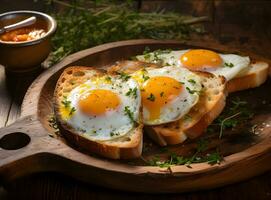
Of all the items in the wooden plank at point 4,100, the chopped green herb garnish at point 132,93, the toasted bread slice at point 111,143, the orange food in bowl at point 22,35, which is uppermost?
the chopped green herb garnish at point 132,93

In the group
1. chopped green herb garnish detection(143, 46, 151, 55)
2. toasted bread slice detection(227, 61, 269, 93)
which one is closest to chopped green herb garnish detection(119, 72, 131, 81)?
chopped green herb garnish detection(143, 46, 151, 55)

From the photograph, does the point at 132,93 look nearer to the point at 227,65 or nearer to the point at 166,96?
the point at 166,96

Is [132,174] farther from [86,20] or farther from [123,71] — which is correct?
[86,20]

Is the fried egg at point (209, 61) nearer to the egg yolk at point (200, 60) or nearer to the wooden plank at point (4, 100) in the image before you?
the egg yolk at point (200, 60)

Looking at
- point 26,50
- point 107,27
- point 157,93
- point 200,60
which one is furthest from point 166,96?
point 107,27

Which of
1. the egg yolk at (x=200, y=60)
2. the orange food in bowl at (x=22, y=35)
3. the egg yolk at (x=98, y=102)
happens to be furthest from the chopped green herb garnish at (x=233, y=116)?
the orange food in bowl at (x=22, y=35)
